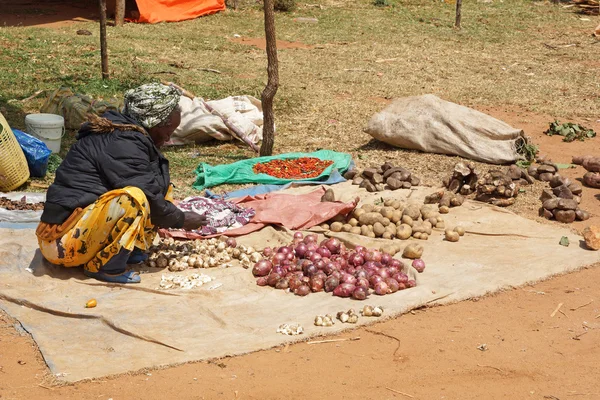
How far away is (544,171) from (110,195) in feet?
13.0

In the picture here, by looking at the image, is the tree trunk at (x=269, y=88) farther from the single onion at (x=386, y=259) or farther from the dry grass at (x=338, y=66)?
the single onion at (x=386, y=259)

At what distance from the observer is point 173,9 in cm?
1420

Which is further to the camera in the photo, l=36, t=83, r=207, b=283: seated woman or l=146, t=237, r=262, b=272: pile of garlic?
l=146, t=237, r=262, b=272: pile of garlic

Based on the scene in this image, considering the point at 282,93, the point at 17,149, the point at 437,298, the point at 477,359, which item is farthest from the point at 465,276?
the point at 282,93

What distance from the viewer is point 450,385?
372 cm

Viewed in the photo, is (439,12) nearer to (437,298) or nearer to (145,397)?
(437,298)

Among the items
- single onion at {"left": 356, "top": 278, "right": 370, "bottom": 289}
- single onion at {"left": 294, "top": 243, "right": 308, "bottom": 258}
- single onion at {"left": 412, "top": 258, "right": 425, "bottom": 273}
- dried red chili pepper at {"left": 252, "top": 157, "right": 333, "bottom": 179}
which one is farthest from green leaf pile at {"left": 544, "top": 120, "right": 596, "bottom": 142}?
single onion at {"left": 356, "top": 278, "right": 370, "bottom": 289}

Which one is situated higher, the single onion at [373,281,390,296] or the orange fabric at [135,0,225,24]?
the orange fabric at [135,0,225,24]

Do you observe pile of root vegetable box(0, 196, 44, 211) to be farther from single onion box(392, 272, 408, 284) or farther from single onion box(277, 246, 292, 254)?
single onion box(392, 272, 408, 284)

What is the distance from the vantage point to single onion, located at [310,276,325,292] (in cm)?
466

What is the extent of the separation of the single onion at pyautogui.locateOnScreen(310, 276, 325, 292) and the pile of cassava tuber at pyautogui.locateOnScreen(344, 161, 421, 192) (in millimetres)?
1914

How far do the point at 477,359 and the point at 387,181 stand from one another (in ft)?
8.89

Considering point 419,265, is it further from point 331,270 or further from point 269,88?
point 269,88

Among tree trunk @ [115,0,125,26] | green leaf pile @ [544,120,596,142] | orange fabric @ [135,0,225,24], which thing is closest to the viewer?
green leaf pile @ [544,120,596,142]
